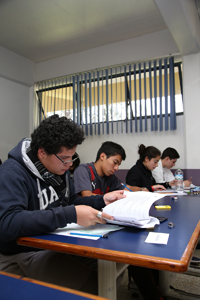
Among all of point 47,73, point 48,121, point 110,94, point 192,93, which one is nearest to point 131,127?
point 110,94

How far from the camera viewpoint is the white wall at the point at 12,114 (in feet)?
15.7

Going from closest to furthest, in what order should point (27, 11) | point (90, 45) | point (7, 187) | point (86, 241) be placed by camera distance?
point (86, 241), point (7, 187), point (27, 11), point (90, 45)

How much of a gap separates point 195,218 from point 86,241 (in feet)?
2.16

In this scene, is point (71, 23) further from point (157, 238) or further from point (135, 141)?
point (157, 238)

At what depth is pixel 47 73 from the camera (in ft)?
17.3

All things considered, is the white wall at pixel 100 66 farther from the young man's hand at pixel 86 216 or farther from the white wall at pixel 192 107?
the young man's hand at pixel 86 216

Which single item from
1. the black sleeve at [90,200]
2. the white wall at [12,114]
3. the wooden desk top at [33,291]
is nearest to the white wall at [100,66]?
the white wall at [12,114]

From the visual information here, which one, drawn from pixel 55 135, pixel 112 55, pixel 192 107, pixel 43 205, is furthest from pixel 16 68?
pixel 43 205

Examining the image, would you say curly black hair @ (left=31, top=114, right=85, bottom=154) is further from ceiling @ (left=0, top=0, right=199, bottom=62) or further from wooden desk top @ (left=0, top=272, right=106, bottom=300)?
ceiling @ (left=0, top=0, right=199, bottom=62)

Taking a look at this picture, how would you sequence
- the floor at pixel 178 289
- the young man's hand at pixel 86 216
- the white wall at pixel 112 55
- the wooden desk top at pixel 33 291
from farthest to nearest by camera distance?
1. the white wall at pixel 112 55
2. the floor at pixel 178 289
3. the young man's hand at pixel 86 216
4. the wooden desk top at pixel 33 291

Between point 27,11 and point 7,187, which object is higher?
point 27,11

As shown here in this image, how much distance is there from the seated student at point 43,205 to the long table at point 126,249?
2.9 inches

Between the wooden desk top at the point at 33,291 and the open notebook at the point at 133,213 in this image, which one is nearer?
the wooden desk top at the point at 33,291

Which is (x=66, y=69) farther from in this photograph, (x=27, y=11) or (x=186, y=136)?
(x=186, y=136)
